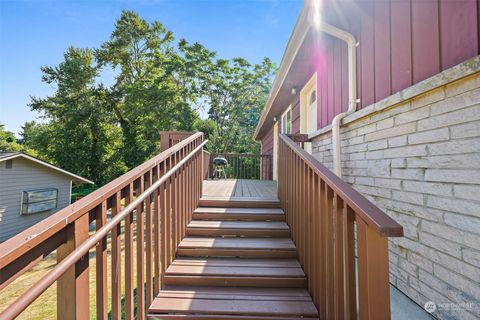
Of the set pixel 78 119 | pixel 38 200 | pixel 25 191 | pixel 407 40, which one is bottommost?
pixel 38 200

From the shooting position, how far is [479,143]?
1.25m

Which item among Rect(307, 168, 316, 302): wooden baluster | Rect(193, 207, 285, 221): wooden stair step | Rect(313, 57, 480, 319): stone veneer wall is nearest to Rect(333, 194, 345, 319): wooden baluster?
Rect(307, 168, 316, 302): wooden baluster

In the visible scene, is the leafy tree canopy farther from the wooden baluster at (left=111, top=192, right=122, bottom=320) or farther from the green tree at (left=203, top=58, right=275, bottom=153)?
the wooden baluster at (left=111, top=192, right=122, bottom=320)

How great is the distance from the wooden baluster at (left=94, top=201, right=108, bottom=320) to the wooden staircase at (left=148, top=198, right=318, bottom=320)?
27.4 inches

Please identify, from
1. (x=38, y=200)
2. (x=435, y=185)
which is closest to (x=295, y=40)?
(x=435, y=185)

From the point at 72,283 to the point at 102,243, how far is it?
247 mm

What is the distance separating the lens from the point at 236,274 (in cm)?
220

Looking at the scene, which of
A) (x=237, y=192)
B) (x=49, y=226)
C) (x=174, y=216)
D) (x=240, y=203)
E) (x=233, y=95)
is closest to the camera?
(x=49, y=226)

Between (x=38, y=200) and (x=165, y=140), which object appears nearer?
(x=165, y=140)

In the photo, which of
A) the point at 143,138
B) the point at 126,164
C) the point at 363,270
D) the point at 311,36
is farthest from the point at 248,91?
the point at 363,270

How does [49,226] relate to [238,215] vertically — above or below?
above

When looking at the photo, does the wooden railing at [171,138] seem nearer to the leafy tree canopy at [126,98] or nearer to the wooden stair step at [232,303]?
the wooden stair step at [232,303]

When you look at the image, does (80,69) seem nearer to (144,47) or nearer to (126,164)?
(144,47)

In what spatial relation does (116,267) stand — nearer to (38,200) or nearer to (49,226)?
(49,226)
